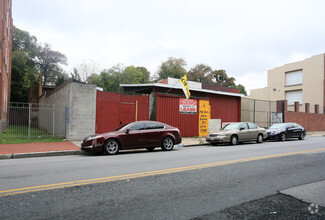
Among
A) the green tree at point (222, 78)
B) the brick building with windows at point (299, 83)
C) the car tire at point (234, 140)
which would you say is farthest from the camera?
the green tree at point (222, 78)

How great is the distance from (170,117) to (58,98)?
28.4 ft

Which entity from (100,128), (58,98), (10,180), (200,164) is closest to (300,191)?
(200,164)

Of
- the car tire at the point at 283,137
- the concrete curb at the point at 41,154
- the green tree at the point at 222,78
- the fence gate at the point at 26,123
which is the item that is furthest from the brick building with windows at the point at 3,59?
the green tree at the point at 222,78

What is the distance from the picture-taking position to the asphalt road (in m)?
3.61

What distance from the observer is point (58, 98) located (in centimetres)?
1794

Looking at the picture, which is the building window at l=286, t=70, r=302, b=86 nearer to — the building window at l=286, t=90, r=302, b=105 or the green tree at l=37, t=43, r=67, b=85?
the building window at l=286, t=90, r=302, b=105

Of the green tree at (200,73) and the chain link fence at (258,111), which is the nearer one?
the chain link fence at (258,111)

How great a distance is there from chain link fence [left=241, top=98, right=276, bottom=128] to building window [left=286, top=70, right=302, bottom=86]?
2185cm

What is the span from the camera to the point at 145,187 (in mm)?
4809

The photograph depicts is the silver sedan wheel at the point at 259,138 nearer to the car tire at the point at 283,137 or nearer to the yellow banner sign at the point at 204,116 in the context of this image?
the car tire at the point at 283,137

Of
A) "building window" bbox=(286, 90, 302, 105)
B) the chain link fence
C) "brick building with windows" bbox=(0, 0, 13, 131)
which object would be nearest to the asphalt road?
"brick building with windows" bbox=(0, 0, 13, 131)

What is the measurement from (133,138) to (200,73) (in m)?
49.5

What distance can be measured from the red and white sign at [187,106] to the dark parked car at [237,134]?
→ 422 cm

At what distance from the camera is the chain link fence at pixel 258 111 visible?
24.7 meters
